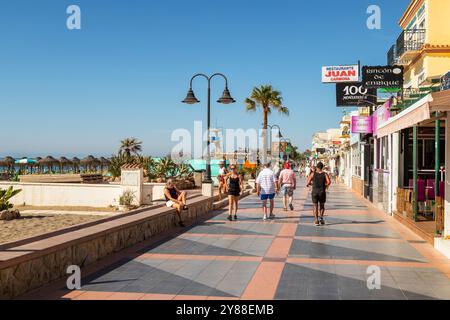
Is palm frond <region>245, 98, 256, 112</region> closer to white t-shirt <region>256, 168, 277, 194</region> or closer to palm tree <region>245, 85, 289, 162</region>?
palm tree <region>245, 85, 289, 162</region>

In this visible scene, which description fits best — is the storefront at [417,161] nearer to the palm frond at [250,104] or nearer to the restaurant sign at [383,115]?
the restaurant sign at [383,115]

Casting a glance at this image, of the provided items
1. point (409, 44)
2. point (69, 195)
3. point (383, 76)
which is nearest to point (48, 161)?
point (69, 195)

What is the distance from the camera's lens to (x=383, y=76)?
741 inches

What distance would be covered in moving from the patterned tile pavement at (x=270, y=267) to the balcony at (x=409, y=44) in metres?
15.9

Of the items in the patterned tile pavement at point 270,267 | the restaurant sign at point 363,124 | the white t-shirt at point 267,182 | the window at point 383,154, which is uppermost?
the restaurant sign at point 363,124

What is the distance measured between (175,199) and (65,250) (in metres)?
5.66

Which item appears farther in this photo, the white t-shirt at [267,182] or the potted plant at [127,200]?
the potted plant at [127,200]

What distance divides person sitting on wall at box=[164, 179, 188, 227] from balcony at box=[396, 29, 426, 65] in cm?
1753

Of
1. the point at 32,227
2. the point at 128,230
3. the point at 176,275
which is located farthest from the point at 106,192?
the point at 176,275

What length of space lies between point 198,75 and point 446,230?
12099 mm

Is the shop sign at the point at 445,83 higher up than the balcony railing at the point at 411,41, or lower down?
lower down

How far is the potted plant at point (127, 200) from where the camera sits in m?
19.8

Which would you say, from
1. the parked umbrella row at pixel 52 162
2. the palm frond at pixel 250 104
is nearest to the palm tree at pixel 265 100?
the palm frond at pixel 250 104
